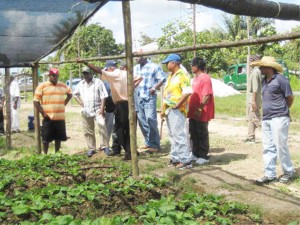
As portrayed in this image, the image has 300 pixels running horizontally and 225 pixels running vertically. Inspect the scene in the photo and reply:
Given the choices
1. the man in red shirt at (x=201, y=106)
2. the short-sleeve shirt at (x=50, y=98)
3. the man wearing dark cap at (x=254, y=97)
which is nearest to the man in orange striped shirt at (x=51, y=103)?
the short-sleeve shirt at (x=50, y=98)

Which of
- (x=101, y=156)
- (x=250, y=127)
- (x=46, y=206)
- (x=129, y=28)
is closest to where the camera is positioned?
(x=46, y=206)

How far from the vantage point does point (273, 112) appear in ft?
17.0

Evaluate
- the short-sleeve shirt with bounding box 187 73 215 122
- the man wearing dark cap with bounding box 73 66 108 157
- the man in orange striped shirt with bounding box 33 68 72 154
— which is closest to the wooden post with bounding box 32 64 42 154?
the man in orange striped shirt with bounding box 33 68 72 154

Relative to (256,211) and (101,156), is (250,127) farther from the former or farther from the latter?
(256,211)

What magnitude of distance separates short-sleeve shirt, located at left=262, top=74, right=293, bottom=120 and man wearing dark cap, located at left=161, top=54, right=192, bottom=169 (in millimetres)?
1186

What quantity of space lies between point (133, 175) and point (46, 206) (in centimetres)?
136

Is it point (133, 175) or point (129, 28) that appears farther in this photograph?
point (133, 175)

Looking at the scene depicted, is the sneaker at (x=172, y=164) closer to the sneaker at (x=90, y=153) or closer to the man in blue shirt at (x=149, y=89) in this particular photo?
the man in blue shirt at (x=149, y=89)

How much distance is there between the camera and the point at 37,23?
20.5 ft

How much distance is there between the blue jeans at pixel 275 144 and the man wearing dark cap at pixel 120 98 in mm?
2456

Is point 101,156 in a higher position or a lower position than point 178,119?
lower

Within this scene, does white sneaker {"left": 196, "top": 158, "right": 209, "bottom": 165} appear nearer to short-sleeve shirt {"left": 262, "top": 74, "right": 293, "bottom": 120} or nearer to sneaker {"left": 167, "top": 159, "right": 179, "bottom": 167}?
sneaker {"left": 167, "top": 159, "right": 179, "bottom": 167}

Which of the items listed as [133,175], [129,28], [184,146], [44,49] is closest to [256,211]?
[133,175]

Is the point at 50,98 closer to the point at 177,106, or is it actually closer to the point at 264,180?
the point at 177,106
